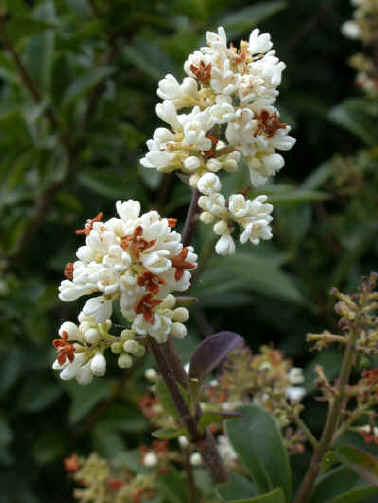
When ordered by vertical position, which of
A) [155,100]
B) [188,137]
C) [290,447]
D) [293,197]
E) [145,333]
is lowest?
[290,447]

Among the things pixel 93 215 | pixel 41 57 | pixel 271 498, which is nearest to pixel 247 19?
pixel 41 57

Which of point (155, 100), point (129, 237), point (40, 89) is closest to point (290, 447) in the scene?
point (129, 237)

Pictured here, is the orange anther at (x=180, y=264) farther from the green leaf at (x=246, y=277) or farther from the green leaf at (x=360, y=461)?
the green leaf at (x=246, y=277)

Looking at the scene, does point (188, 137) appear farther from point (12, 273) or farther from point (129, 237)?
point (12, 273)

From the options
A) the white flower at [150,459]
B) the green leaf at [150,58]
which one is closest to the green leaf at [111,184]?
the green leaf at [150,58]

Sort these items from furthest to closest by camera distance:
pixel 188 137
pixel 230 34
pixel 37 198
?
pixel 37 198 → pixel 230 34 → pixel 188 137

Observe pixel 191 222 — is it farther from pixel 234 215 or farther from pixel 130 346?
pixel 130 346

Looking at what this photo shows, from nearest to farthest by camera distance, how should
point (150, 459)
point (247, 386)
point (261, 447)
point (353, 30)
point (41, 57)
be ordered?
point (261, 447), point (247, 386), point (150, 459), point (41, 57), point (353, 30)
